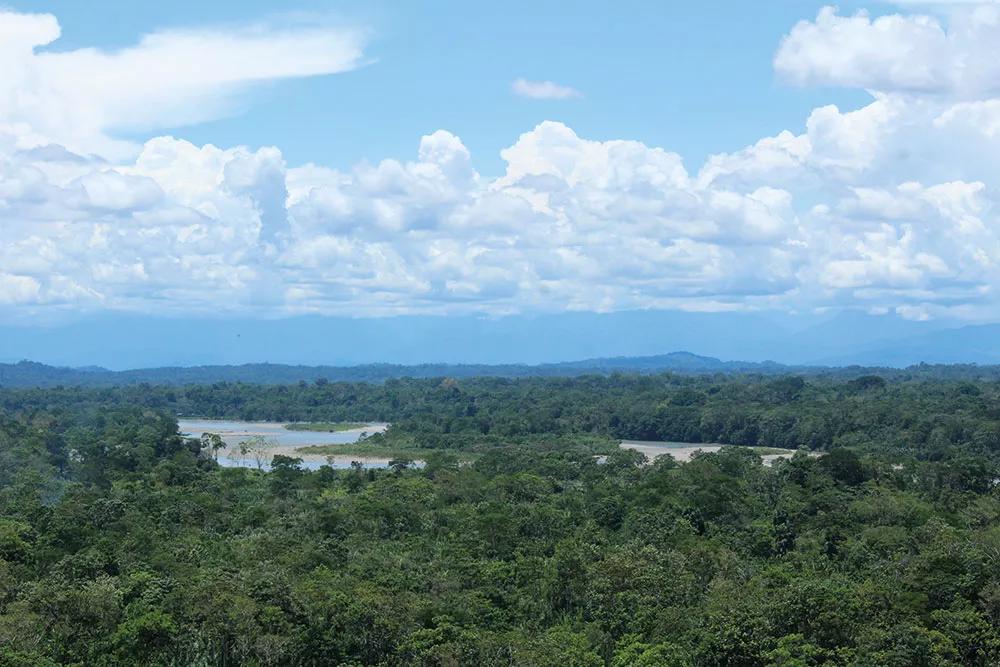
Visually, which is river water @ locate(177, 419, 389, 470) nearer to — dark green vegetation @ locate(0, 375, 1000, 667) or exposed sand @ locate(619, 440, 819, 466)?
dark green vegetation @ locate(0, 375, 1000, 667)

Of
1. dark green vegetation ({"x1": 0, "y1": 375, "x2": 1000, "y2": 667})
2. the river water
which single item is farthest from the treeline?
dark green vegetation ({"x1": 0, "y1": 375, "x2": 1000, "y2": 667})

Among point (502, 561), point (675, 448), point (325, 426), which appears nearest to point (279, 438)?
point (325, 426)

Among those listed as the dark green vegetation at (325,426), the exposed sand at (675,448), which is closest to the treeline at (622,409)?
the exposed sand at (675,448)

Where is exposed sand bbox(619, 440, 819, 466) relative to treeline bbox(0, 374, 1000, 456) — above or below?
below

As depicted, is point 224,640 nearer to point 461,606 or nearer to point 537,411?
point 461,606

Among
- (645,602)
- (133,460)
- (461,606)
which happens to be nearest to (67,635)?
(461,606)

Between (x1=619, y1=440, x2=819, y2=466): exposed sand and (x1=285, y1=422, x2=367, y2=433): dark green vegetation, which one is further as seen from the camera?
(x1=285, y1=422, x2=367, y2=433): dark green vegetation
